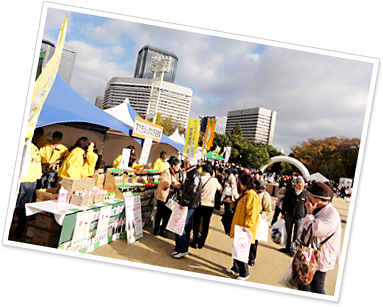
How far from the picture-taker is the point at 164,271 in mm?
3492

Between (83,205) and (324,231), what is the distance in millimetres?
3455

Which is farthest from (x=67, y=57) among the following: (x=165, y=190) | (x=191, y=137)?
(x=165, y=190)

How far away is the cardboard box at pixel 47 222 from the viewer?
10.2 ft

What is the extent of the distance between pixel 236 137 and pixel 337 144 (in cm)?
2442

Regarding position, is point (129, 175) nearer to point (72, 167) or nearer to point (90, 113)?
point (72, 167)

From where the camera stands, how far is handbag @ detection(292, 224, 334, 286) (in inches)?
104

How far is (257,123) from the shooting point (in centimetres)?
12456

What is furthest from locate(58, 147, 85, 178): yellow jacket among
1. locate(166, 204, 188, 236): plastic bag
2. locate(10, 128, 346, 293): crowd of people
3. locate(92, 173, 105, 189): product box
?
locate(166, 204, 188, 236): plastic bag

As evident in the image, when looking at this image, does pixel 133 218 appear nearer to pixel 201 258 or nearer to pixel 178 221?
pixel 178 221

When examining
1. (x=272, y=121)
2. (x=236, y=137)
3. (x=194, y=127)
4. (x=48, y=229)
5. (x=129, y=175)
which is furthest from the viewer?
(x=272, y=121)

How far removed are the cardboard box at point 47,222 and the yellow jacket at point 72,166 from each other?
39.4 inches

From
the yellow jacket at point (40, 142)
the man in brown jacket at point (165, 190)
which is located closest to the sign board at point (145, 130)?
the yellow jacket at point (40, 142)

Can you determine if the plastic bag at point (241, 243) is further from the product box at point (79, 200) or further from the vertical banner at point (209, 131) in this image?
the vertical banner at point (209, 131)

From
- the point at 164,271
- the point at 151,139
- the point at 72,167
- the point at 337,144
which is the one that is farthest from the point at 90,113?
the point at 337,144
